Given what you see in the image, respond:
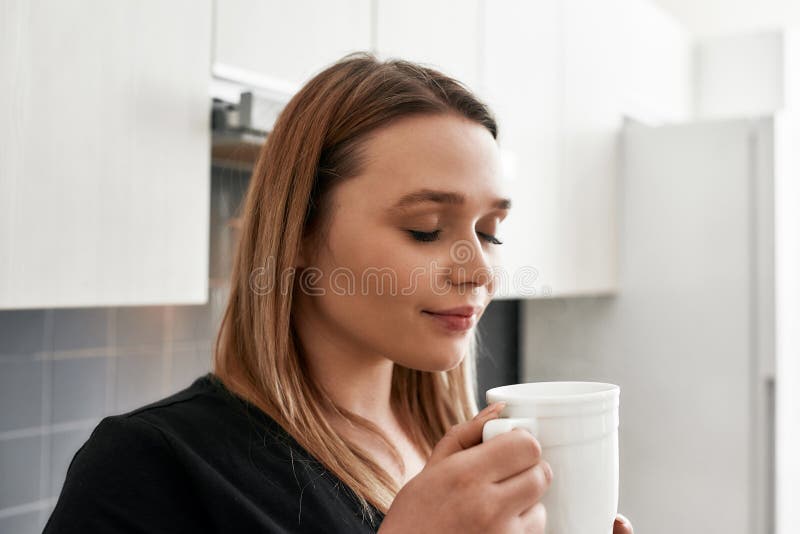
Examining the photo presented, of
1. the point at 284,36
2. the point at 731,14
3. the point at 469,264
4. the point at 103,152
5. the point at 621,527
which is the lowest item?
the point at 621,527

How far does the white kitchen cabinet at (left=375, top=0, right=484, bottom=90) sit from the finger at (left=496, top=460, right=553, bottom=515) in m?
0.89

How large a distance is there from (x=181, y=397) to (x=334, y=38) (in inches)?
26.4

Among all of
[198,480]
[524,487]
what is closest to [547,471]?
[524,487]

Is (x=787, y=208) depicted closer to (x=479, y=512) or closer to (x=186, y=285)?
(x=186, y=285)

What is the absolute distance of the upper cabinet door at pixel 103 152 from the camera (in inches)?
30.4

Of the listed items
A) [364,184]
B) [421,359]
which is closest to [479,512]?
[421,359]

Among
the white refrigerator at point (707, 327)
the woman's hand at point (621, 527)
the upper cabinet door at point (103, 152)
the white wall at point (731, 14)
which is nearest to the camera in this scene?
the woman's hand at point (621, 527)

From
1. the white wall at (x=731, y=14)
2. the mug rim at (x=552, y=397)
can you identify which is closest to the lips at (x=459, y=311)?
the mug rim at (x=552, y=397)

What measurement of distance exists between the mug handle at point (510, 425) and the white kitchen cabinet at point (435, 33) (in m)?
0.86

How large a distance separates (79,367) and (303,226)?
0.67 meters

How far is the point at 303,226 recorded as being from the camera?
2.30ft

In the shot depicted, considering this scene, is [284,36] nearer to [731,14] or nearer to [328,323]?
[328,323]

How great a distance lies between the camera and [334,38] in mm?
1154

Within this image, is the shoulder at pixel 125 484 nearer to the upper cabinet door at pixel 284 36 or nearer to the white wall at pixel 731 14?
the upper cabinet door at pixel 284 36
